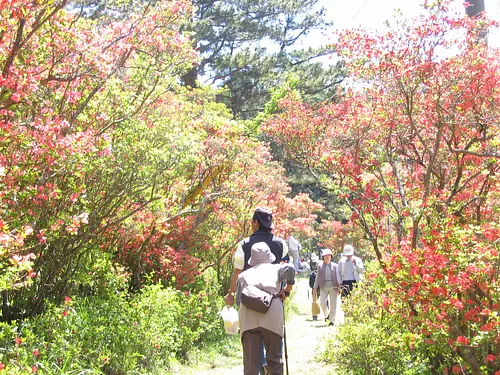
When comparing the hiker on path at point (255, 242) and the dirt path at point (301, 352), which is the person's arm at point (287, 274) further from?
the dirt path at point (301, 352)

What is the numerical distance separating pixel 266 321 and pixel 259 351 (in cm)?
29

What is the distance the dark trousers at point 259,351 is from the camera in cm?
477

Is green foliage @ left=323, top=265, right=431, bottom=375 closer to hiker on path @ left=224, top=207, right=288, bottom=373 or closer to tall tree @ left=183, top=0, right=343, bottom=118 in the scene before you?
hiker on path @ left=224, top=207, right=288, bottom=373

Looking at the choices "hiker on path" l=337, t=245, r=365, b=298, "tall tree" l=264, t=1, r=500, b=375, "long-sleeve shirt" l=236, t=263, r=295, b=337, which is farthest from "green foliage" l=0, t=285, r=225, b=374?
"hiker on path" l=337, t=245, r=365, b=298

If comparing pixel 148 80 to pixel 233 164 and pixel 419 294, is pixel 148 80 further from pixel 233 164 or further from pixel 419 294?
pixel 419 294

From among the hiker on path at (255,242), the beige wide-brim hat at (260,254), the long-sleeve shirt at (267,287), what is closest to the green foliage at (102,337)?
the hiker on path at (255,242)

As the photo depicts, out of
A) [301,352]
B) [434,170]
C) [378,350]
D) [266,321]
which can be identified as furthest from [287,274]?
[301,352]

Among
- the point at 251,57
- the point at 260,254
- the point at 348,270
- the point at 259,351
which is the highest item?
the point at 251,57

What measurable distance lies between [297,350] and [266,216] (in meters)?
4.30

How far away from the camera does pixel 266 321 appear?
4719mm

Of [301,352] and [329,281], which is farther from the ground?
[329,281]

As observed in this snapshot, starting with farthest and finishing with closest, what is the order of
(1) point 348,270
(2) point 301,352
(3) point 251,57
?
(3) point 251,57 → (1) point 348,270 → (2) point 301,352

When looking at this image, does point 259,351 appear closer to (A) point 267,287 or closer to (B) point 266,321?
(B) point 266,321

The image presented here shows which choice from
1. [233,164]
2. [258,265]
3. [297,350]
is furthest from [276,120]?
[258,265]
